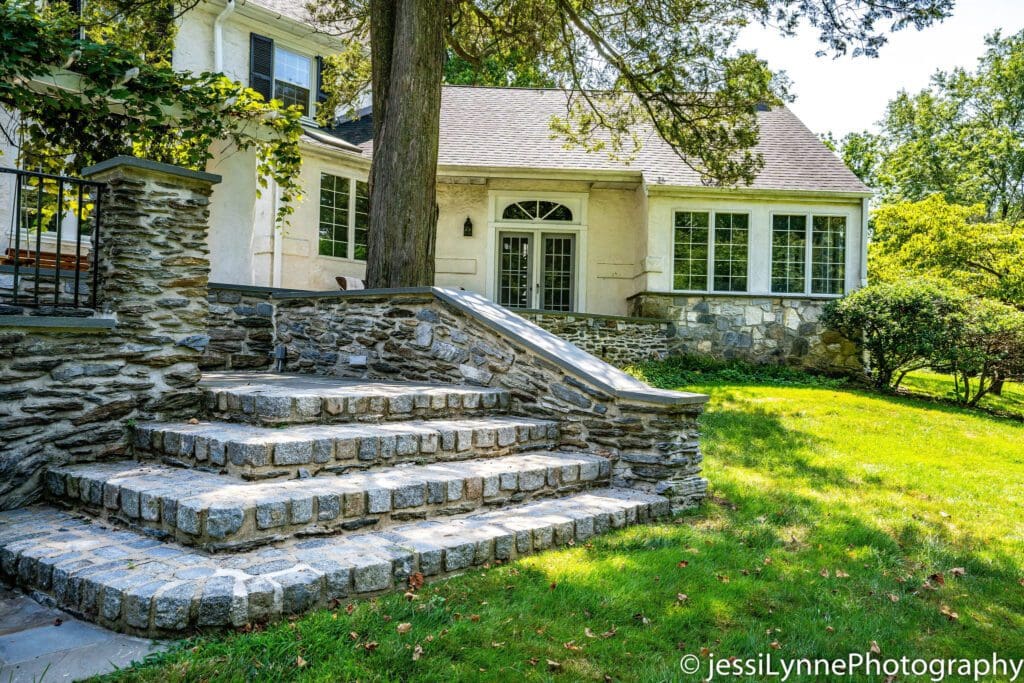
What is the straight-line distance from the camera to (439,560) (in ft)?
11.1

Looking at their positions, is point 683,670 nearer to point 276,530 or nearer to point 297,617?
point 297,617

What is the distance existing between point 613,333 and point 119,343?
355 inches

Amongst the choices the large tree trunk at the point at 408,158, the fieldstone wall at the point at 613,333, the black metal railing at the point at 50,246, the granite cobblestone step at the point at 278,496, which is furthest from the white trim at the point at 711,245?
the black metal railing at the point at 50,246

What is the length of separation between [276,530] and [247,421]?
1499mm

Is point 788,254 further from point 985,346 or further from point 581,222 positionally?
point 581,222

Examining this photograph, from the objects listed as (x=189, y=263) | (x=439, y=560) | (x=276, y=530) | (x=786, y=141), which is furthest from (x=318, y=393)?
(x=786, y=141)

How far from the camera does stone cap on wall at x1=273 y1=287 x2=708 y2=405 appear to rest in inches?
204

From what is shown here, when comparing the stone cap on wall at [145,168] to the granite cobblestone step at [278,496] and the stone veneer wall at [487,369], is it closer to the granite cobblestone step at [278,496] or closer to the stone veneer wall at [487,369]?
the granite cobblestone step at [278,496]

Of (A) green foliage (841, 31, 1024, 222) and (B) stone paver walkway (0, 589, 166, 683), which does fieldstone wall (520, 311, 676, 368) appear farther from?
(A) green foliage (841, 31, 1024, 222)

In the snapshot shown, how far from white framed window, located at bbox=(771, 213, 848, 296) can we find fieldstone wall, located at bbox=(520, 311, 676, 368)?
8.61 feet

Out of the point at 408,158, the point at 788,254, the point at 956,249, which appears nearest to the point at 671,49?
the point at 408,158

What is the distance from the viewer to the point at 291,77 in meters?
13.1

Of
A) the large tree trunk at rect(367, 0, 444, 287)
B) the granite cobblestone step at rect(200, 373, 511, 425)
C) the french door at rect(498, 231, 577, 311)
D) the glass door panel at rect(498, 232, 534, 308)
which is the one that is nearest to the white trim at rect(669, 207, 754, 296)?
the french door at rect(498, 231, 577, 311)

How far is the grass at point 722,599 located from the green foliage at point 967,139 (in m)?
24.9
